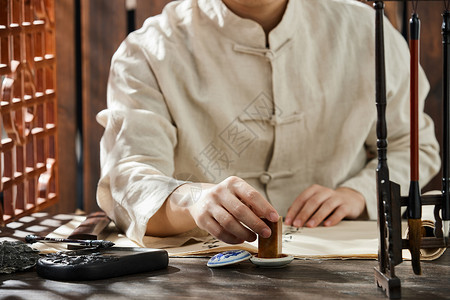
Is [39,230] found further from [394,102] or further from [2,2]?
[394,102]

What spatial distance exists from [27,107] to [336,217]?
71 cm

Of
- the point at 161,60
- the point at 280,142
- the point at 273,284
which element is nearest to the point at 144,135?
the point at 161,60

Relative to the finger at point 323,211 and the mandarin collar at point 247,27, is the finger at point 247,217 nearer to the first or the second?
the finger at point 323,211

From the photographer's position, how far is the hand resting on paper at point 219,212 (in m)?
1.01

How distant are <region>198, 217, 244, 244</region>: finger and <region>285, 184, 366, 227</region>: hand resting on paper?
0.95 feet

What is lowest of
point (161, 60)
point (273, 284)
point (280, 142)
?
point (273, 284)

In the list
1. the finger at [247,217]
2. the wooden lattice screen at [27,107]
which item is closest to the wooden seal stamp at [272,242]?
the finger at [247,217]

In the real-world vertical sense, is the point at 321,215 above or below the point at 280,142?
below

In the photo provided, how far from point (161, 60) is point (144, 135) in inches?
8.1

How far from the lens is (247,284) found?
0.92 meters

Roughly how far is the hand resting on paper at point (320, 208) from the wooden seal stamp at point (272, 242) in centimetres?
32

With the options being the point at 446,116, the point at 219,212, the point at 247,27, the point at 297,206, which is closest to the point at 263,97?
the point at 247,27

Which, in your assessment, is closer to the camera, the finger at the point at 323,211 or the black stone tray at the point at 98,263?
the black stone tray at the point at 98,263

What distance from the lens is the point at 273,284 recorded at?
3.03ft
